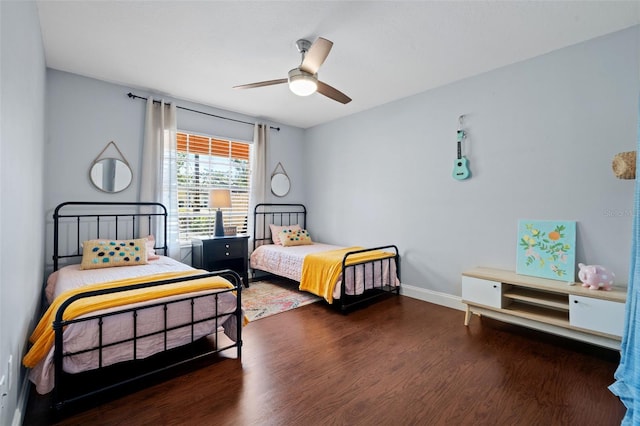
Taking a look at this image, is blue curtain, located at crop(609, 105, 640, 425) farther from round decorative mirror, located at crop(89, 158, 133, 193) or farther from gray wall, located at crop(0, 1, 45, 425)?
round decorative mirror, located at crop(89, 158, 133, 193)

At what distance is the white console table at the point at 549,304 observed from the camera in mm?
2273

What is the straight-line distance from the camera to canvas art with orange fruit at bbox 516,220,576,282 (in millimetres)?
2723

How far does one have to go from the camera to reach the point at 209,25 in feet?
7.96

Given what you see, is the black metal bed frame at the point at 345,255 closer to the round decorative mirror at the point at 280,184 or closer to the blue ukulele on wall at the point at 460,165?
the round decorative mirror at the point at 280,184

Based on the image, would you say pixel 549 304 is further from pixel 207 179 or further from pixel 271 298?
pixel 207 179

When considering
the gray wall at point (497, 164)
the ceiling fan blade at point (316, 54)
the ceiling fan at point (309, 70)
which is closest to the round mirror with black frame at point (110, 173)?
the ceiling fan at point (309, 70)

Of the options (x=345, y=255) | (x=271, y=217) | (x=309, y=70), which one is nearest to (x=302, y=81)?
(x=309, y=70)

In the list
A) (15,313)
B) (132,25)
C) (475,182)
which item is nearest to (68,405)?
(15,313)

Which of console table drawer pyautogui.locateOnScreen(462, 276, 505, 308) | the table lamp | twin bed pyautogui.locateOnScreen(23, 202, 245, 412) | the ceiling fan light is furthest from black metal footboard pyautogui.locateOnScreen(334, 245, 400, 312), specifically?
the table lamp

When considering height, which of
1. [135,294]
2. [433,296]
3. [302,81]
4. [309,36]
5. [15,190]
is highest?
[309,36]

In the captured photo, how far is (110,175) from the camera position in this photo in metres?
3.55

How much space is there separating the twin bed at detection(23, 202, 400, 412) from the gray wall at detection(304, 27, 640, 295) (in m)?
0.68

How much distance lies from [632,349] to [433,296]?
6.40ft

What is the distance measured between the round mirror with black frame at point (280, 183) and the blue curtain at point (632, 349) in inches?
171
